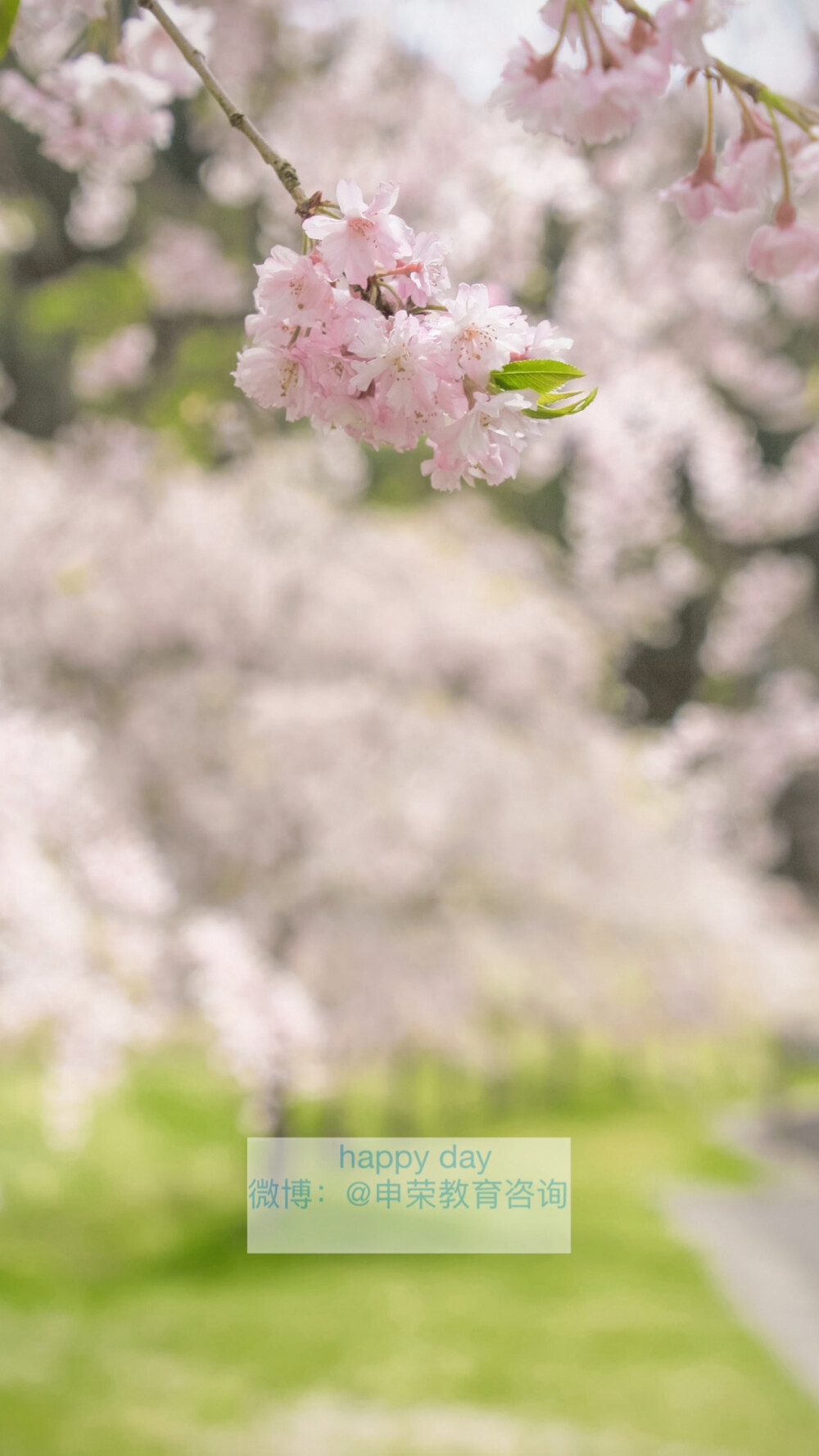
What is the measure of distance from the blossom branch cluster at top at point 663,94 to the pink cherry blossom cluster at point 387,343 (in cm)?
20

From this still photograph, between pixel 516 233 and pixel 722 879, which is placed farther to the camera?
pixel 722 879

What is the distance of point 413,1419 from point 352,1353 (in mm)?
293

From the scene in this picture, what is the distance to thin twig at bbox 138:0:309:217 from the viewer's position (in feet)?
1.63

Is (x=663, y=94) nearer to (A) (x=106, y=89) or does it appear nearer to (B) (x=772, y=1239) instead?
(A) (x=106, y=89)

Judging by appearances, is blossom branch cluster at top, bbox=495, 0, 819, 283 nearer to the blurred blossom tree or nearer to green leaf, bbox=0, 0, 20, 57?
green leaf, bbox=0, 0, 20, 57

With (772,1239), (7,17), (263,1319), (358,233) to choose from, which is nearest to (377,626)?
(263,1319)

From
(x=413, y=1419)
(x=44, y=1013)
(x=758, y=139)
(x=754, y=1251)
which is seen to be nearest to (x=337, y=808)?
(x=44, y=1013)

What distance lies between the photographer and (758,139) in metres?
0.70

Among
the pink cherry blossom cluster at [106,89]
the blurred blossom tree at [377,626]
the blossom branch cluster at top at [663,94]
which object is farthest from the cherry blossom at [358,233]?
the blurred blossom tree at [377,626]

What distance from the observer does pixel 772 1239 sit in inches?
177

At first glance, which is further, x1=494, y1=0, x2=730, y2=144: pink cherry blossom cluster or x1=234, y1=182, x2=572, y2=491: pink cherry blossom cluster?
x1=494, y1=0, x2=730, y2=144: pink cherry blossom cluster

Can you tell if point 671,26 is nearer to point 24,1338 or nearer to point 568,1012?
point 24,1338

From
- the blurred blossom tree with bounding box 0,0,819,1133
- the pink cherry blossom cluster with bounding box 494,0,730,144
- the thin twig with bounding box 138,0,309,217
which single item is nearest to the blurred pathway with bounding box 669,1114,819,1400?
the blurred blossom tree with bounding box 0,0,819,1133

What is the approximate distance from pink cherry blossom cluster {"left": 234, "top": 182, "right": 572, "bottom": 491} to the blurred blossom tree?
1374mm
